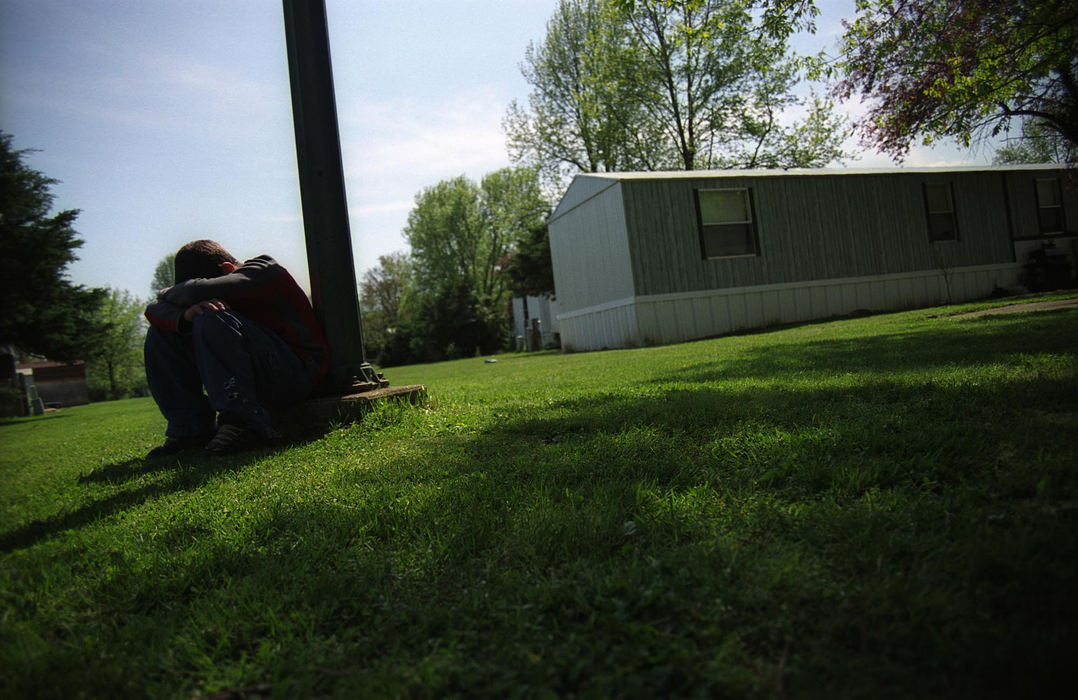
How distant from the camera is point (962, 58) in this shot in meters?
8.38

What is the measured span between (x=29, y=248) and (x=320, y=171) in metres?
2.03

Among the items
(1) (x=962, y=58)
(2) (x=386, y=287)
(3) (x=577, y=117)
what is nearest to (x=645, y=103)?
(3) (x=577, y=117)

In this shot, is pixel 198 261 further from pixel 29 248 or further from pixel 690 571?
pixel 690 571

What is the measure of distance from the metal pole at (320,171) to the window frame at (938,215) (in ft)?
60.4

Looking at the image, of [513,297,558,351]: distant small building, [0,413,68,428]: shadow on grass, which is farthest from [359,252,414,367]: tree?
[0,413,68,428]: shadow on grass

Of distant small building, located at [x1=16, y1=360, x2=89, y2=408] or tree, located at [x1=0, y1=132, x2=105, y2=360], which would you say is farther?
distant small building, located at [x1=16, y1=360, x2=89, y2=408]

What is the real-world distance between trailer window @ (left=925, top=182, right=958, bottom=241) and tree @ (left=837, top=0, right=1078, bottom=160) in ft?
18.7

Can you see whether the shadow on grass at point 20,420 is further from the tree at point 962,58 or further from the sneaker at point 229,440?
the tree at point 962,58

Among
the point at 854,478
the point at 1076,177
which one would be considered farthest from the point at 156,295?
the point at 1076,177

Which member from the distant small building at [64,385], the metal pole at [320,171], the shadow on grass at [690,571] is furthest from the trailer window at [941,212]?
the distant small building at [64,385]

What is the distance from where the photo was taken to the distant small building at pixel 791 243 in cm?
1452

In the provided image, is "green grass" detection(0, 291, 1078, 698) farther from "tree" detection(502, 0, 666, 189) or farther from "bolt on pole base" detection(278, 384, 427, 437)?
"tree" detection(502, 0, 666, 189)

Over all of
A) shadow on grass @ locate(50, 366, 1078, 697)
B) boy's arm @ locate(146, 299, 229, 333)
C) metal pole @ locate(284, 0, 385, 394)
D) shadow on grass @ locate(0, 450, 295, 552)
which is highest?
metal pole @ locate(284, 0, 385, 394)

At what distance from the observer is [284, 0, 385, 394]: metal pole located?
3.77 m
